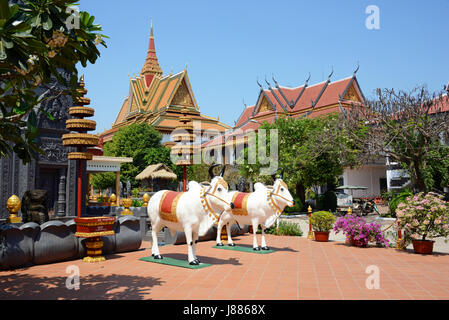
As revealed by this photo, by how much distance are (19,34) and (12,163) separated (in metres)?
11.7

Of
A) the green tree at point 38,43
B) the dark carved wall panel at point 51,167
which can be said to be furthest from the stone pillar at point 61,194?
the green tree at point 38,43

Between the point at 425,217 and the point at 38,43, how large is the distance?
31.7ft

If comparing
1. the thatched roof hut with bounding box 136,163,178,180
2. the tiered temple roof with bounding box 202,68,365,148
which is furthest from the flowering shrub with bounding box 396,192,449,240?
the tiered temple roof with bounding box 202,68,365,148

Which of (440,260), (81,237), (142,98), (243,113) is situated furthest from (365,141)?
(142,98)

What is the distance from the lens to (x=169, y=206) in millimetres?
8383

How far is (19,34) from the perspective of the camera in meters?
3.24

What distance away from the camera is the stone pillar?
14344 mm

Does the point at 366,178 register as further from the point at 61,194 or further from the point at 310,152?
the point at 61,194

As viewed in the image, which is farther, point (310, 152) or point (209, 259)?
point (310, 152)

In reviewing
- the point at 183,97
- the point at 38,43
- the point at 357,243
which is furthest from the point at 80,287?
the point at 183,97

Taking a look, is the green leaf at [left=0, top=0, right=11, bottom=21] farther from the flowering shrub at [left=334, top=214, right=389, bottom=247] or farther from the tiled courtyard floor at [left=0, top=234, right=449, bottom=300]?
the flowering shrub at [left=334, top=214, right=389, bottom=247]

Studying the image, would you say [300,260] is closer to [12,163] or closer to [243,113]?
[12,163]

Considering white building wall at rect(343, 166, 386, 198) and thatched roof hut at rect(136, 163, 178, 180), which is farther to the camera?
white building wall at rect(343, 166, 386, 198)

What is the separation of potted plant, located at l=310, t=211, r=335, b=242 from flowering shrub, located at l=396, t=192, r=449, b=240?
2.34 m
